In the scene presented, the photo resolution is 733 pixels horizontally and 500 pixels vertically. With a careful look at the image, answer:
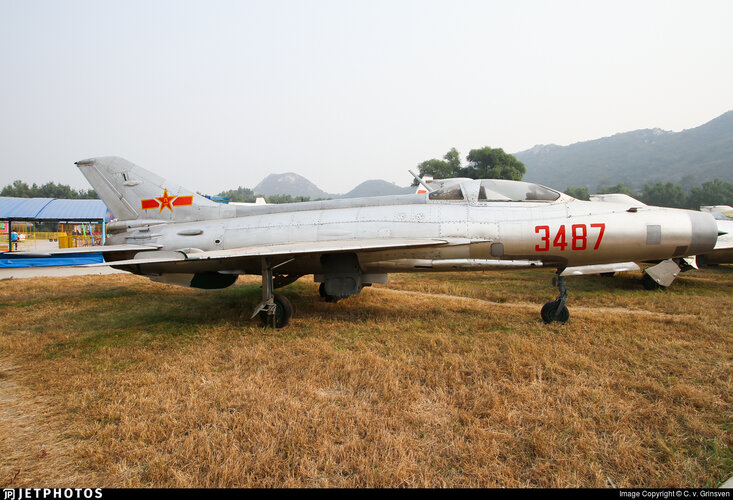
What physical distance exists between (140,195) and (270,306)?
3.72m

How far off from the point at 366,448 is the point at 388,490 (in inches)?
15.9

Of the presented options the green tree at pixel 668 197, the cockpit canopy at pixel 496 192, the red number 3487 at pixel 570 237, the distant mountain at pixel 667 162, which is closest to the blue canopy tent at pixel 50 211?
the cockpit canopy at pixel 496 192

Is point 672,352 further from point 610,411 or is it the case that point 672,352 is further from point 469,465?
point 469,465

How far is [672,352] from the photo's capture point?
13.7ft

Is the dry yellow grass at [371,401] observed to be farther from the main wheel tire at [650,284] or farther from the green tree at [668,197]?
the green tree at [668,197]

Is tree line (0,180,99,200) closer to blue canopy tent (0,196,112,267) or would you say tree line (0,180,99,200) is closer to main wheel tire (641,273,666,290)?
blue canopy tent (0,196,112,267)

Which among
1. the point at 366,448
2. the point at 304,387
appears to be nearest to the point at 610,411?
the point at 366,448

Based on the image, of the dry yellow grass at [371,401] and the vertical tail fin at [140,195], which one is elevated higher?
the vertical tail fin at [140,195]

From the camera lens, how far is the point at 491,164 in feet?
141

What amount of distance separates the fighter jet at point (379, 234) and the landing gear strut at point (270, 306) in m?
0.02

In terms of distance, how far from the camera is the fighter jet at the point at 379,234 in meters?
5.19

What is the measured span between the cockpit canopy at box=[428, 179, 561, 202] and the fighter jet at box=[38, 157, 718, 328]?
0.02 metres

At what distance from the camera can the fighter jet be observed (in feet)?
17.0

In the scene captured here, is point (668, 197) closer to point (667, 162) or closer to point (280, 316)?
point (280, 316)
